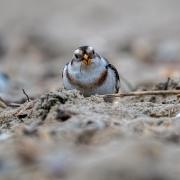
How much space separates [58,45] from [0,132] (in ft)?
30.0

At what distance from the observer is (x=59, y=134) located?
409cm

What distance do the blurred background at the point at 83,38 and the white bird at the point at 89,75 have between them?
6.70ft

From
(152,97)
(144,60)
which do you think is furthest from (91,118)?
(144,60)

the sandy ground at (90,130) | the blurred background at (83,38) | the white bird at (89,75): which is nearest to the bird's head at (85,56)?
the white bird at (89,75)

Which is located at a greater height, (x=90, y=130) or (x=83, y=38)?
(x=90, y=130)

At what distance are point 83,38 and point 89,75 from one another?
349 inches

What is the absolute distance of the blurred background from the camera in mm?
10758

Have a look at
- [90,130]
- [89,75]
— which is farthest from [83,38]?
[90,130]

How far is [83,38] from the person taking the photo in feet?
49.4

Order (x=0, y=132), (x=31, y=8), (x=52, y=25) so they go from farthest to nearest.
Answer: (x=31, y=8) < (x=52, y=25) < (x=0, y=132)

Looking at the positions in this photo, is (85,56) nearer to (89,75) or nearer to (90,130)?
(89,75)

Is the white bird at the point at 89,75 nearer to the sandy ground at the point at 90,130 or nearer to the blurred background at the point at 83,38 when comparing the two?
the sandy ground at the point at 90,130

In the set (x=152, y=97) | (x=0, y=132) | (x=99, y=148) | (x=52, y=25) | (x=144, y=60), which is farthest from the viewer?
(x=52, y=25)

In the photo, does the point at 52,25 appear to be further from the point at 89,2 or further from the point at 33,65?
the point at 33,65
